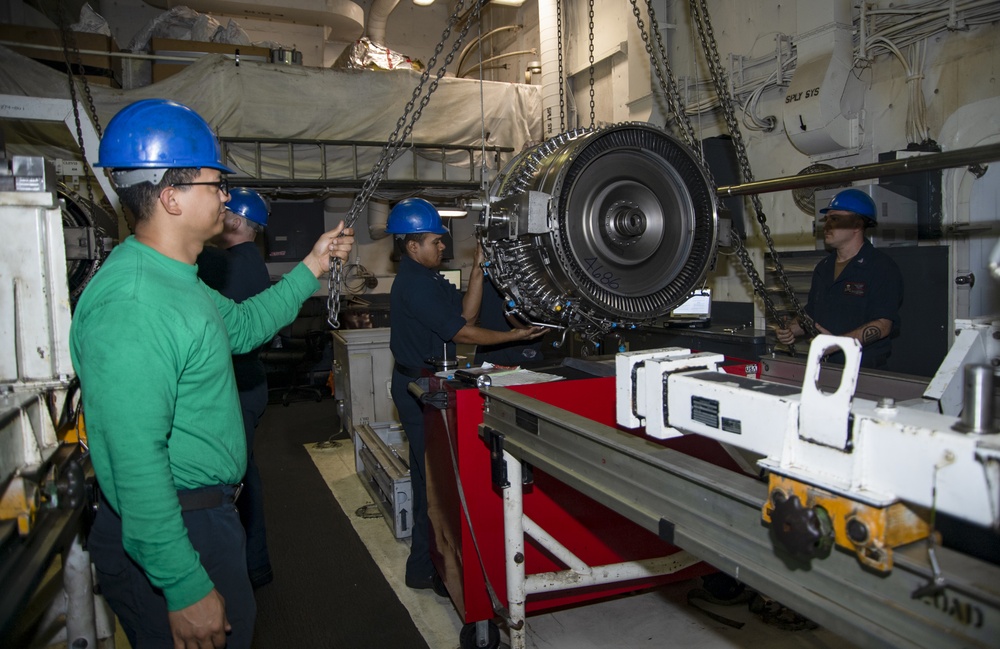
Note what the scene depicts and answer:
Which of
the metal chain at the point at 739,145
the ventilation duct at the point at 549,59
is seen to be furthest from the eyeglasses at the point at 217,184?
the ventilation duct at the point at 549,59

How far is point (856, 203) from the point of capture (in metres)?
2.80

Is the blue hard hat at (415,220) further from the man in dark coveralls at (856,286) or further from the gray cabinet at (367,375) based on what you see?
the gray cabinet at (367,375)

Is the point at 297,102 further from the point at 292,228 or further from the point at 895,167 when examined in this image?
the point at 895,167

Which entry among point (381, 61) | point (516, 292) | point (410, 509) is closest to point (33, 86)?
point (381, 61)

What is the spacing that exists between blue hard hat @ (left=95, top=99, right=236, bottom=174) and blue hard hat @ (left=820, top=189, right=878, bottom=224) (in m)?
2.53

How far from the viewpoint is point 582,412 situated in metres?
1.99

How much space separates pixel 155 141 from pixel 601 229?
3.29ft

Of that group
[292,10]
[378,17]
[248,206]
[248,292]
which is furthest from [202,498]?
[378,17]

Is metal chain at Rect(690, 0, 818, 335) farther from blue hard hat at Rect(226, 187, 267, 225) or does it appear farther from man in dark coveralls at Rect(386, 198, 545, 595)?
blue hard hat at Rect(226, 187, 267, 225)

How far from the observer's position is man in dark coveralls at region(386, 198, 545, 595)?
7.82ft

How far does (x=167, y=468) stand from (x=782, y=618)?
1911mm

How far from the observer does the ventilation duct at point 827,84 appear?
130 inches

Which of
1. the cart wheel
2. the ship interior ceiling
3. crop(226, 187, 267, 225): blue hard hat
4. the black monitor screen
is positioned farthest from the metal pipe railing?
the black monitor screen

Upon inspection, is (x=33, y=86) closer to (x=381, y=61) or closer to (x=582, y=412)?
(x=381, y=61)
